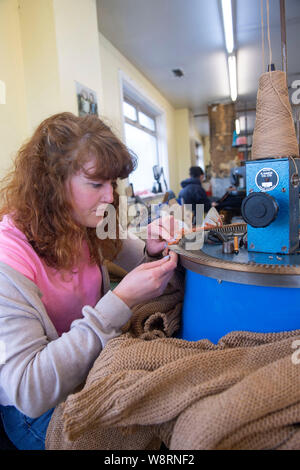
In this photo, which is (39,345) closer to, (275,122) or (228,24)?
(275,122)

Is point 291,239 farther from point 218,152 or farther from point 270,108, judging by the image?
point 218,152

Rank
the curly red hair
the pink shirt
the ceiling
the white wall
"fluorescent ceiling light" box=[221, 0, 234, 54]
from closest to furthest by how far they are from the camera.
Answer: the pink shirt < the curly red hair < the white wall < "fluorescent ceiling light" box=[221, 0, 234, 54] < the ceiling

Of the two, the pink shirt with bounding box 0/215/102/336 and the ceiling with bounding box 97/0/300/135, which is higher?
the ceiling with bounding box 97/0/300/135

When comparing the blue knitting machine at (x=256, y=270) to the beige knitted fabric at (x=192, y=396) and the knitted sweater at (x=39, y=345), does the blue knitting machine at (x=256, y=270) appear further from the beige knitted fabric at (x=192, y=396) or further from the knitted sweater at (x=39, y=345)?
the knitted sweater at (x=39, y=345)

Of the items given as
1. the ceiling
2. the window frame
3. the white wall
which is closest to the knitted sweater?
the white wall

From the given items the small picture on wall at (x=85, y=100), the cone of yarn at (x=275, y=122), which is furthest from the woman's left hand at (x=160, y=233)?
the small picture on wall at (x=85, y=100)

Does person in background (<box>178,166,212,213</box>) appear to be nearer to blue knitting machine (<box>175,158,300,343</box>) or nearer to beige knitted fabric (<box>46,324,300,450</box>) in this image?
blue knitting machine (<box>175,158,300,343</box>)

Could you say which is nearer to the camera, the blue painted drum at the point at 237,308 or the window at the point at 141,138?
the blue painted drum at the point at 237,308

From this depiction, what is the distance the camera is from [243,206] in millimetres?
855

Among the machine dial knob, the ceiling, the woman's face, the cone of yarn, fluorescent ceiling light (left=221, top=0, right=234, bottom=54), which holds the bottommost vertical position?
the machine dial knob

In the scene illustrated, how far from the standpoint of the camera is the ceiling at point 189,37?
3467 millimetres

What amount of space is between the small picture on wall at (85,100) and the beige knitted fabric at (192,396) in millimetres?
2141

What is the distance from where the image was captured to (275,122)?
90 centimetres

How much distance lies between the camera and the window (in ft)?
17.1
